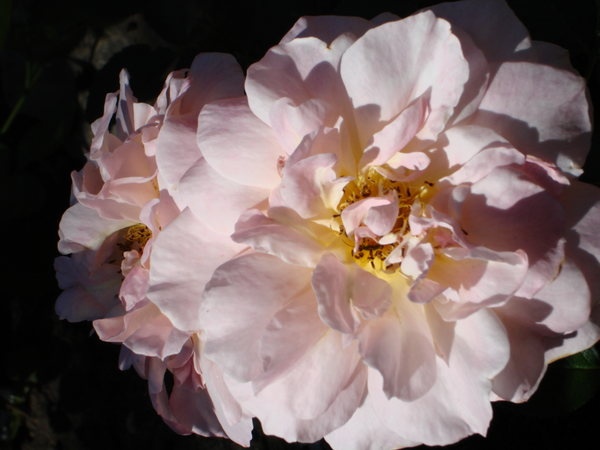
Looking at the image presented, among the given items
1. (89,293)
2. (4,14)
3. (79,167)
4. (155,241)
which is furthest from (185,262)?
(79,167)

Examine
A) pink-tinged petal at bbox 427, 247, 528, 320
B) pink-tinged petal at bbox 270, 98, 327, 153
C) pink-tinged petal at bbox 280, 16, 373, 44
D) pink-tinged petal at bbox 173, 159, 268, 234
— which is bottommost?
pink-tinged petal at bbox 427, 247, 528, 320

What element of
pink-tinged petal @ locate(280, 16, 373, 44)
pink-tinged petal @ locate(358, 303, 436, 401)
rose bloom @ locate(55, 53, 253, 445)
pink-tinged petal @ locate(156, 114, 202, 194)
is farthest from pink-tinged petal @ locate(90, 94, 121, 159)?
pink-tinged petal @ locate(358, 303, 436, 401)

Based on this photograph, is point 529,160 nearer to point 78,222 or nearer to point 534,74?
point 534,74

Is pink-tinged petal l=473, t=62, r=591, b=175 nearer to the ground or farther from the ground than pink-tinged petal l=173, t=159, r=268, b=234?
farther from the ground

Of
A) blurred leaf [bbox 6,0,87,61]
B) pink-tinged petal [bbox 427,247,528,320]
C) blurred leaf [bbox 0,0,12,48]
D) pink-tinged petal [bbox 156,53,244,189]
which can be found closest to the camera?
pink-tinged petal [bbox 427,247,528,320]

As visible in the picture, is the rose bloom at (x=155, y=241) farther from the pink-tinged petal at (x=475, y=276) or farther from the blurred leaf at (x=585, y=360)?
the blurred leaf at (x=585, y=360)

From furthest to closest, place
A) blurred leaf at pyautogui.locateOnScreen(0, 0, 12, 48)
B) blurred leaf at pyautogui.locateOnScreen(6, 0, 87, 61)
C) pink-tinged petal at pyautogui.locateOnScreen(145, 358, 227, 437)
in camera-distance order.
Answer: blurred leaf at pyautogui.locateOnScreen(6, 0, 87, 61), blurred leaf at pyautogui.locateOnScreen(0, 0, 12, 48), pink-tinged petal at pyautogui.locateOnScreen(145, 358, 227, 437)

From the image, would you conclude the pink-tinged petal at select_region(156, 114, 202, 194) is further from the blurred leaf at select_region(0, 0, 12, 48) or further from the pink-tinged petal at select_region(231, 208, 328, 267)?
the blurred leaf at select_region(0, 0, 12, 48)

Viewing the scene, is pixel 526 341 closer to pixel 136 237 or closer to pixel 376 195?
pixel 376 195
